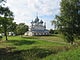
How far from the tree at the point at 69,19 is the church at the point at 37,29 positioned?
79.6m

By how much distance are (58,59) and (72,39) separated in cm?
1666

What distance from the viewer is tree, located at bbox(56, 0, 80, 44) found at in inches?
896

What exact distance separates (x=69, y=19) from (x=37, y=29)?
90.6 meters

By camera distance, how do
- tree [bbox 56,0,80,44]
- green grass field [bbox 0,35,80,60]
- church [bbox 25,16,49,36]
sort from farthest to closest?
church [bbox 25,16,49,36] → tree [bbox 56,0,80,44] → green grass field [bbox 0,35,80,60]

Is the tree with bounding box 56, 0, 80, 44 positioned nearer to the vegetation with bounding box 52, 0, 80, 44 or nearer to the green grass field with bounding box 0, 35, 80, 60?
the vegetation with bounding box 52, 0, 80, 44

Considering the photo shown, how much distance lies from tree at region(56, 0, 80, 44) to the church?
79.6 metres

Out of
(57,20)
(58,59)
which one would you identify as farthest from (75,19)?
(58,59)

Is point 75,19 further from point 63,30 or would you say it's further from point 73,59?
point 73,59

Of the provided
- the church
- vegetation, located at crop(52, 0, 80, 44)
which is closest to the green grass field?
vegetation, located at crop(52, 0, 80, 44)

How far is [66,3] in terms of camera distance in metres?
23.6

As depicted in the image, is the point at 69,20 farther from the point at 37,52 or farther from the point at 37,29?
the point at 37,29

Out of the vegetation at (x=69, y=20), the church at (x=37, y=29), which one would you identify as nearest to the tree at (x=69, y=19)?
the vegetation at (x=69, y=20)

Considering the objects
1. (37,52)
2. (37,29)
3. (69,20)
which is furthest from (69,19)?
(37,29)

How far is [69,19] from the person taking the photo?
22828mm
